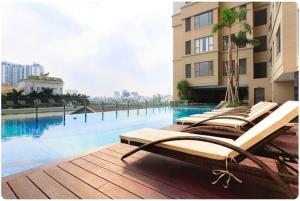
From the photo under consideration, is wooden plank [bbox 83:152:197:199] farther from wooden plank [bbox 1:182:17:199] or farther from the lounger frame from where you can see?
wooden plank [bbox 1:182:17:199]

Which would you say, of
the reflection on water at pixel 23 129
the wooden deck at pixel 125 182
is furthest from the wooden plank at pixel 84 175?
the reflection on water at pixel 23 129

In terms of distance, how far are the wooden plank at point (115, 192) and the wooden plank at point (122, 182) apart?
0.15ft

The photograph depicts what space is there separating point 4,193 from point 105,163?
3.51ft

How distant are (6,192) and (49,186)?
37cm

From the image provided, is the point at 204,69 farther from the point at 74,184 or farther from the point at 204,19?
the point at 74,184

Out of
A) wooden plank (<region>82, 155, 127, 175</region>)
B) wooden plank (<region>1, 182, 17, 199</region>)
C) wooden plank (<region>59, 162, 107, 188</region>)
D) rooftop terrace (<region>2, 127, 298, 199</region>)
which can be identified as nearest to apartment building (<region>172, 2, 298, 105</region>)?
rooftop terrace (<region>2, 127, 298, 199</region>)

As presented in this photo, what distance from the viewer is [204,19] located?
19.9 m

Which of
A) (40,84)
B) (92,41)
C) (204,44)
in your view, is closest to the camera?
(92,41)

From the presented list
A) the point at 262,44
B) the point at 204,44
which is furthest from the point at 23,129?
the point at 262,44

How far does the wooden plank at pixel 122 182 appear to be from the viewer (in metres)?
1.75

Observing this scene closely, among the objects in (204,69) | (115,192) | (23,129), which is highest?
(204,69)

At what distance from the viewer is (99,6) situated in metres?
3.86

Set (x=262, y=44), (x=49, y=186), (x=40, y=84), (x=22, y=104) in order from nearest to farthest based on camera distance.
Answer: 1. (x=49, y=186)
2. (x=22, y=104)
3. (x=262, y=44)
4. (x=40, y=84)

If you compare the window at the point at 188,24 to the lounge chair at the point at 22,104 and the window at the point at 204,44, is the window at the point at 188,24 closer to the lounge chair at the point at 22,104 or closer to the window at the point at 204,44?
the window at the point at 204,44
